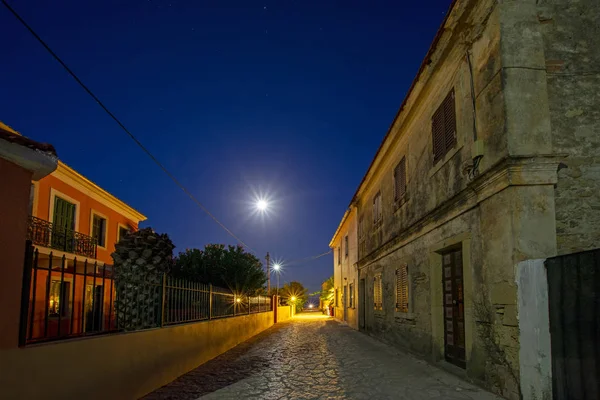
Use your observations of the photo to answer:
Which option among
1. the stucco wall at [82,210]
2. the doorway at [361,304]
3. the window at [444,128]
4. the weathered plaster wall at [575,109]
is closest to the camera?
the weathered plaster wall at [575,109]

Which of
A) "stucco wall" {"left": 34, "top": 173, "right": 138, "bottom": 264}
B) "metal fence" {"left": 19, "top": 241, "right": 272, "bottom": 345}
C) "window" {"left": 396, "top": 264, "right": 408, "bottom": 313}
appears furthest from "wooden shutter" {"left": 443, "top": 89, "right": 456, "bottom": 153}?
"stucco wall" {"left": 34, "top": 173, "right": 138, "bottom": 264}

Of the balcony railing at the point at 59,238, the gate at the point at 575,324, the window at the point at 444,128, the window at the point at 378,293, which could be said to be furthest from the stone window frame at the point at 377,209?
the balcony railing at the point at 59,238

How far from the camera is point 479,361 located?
6.89 metres

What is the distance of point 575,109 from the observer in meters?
6.32

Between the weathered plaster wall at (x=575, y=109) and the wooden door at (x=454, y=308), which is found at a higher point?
the weathered plaster wall at (x=575, y=109)

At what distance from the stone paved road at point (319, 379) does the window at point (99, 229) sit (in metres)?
11.3

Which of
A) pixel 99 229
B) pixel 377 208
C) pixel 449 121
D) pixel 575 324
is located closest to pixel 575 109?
pixel 449 121

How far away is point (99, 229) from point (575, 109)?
1965 centimetres

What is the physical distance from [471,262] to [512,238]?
1546mm

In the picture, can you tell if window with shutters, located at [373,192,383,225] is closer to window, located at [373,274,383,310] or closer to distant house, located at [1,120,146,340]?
window, located at [373,274,383,310]

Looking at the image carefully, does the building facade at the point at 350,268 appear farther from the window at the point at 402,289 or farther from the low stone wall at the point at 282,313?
the window at the point at 402,289

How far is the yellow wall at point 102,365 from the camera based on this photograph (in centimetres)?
409

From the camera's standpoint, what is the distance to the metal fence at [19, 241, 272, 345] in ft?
15.0

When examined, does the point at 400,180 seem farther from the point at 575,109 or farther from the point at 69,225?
the point at 69,225
